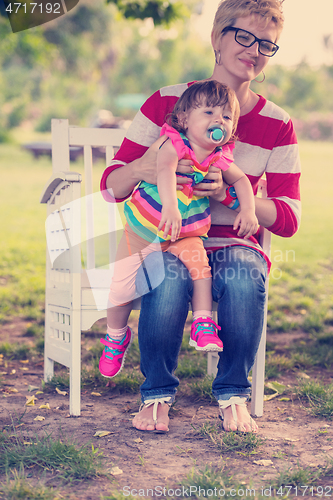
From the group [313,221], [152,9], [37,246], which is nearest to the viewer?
[152,9]

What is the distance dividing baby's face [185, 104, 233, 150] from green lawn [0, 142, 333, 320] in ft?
7.23

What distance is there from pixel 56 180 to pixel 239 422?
126 centimetres

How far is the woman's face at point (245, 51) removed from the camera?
2.05m

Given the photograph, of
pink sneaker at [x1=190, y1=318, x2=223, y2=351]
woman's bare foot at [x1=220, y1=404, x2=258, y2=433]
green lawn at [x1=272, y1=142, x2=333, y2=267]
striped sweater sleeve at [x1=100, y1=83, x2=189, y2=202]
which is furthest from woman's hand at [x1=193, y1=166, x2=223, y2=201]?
green lawn at [x1=272, y1=142, x2=333, y2=267]

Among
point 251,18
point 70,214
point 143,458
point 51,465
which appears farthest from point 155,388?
point 251,18

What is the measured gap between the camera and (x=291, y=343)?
328 cm

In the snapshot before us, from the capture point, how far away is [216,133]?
190cm

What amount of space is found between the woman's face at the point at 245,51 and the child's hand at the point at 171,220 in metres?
0.68

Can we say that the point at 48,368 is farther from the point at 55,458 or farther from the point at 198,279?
the point at 198,279

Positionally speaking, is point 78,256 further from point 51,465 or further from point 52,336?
point 51,465

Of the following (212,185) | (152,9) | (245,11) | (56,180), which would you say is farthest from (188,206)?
(152,9)

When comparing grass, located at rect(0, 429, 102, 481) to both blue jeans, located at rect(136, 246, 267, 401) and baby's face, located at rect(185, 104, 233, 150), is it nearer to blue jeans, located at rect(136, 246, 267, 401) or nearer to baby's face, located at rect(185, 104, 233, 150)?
blue jeans, located at rect(136, 246, 267, 401)

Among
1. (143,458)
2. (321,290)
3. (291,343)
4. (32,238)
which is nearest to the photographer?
(143,458)

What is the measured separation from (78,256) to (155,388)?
2.01 ft
